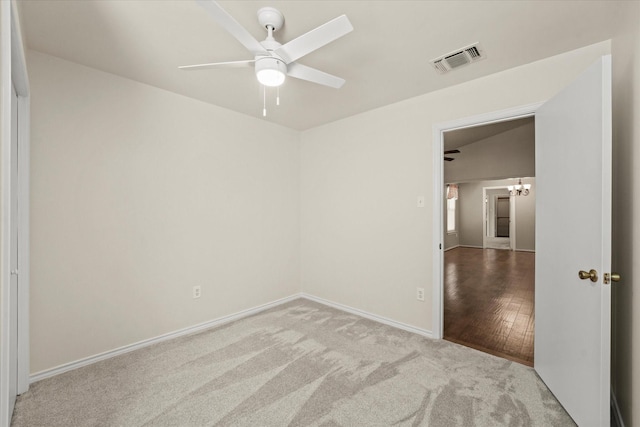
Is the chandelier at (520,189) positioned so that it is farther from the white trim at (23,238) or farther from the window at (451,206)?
the white trim at (23,238)

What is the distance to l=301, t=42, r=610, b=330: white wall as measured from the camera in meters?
2.42

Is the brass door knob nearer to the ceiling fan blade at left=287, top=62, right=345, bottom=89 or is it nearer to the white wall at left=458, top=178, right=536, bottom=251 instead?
the ceiling fan blade at left=287, top=62, right=345, bottom=89

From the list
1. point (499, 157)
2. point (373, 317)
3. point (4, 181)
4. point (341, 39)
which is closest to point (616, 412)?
point (373, 317)

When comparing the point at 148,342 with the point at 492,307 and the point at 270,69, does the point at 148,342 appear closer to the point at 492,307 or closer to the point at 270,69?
the point at 270,69

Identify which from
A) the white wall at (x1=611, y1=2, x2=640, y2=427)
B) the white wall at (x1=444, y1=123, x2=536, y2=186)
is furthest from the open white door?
the white wall at (x1=444, y1=123, x2=536, y2=186)

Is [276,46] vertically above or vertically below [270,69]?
above

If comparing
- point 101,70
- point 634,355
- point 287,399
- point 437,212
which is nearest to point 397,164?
point 437,212

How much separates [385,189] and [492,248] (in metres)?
8.07

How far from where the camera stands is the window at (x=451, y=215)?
9258 millimetres

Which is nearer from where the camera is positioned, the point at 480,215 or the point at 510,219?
the point at 510,219

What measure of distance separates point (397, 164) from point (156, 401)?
2920 millimetres

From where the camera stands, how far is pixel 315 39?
1.49 meters

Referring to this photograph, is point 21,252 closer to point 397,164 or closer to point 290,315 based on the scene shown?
point 290,315

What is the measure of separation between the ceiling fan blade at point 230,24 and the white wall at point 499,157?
4.84m
